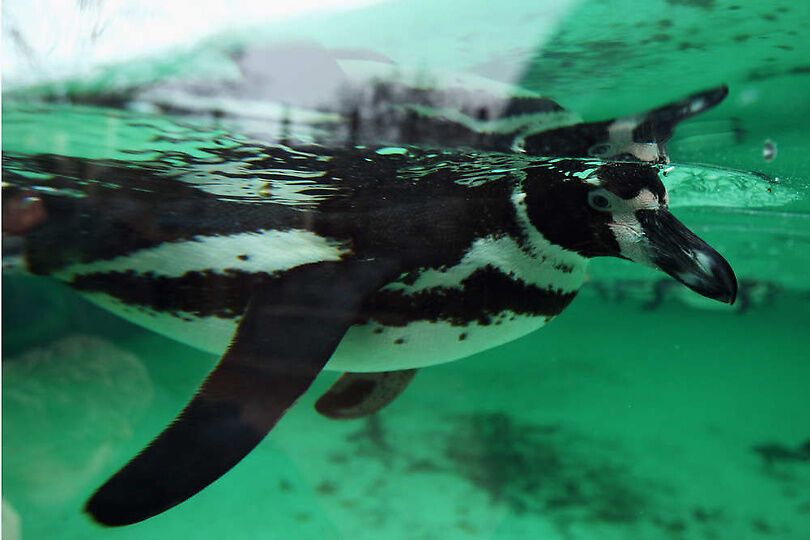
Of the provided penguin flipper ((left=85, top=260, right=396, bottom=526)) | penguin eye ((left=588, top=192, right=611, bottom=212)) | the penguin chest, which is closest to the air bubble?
penguin eye ((left=588, top=192, right=611, bottom=212))

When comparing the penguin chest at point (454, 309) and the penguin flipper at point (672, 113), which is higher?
the penguin flipper at point (672, 113)

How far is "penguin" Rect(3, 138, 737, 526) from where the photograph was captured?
161 cm

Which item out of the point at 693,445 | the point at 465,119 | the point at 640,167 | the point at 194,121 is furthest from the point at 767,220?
the point at 194,121

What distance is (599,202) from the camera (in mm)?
1791

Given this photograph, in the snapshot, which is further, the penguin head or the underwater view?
the penguin head

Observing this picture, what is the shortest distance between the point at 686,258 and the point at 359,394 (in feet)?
3.84

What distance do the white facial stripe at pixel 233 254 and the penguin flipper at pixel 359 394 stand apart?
0.66 metres

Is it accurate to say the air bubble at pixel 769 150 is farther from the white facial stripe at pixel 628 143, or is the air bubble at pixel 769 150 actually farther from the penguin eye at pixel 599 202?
the penguin eye at pixel 599 202

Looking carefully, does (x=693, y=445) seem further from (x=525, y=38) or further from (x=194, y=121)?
(x=194, y=121)

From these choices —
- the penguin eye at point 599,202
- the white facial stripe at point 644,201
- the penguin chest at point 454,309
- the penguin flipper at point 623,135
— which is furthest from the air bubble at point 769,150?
the penguin chest at point 454,309

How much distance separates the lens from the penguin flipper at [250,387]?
123cm

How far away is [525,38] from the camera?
1.25m

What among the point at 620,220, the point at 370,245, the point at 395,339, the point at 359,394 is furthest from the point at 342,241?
the point at 620,220

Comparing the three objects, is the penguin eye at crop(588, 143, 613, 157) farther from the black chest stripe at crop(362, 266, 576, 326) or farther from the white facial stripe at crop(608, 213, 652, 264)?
the black chest stripe at crop(362, 266, 576, 326)
